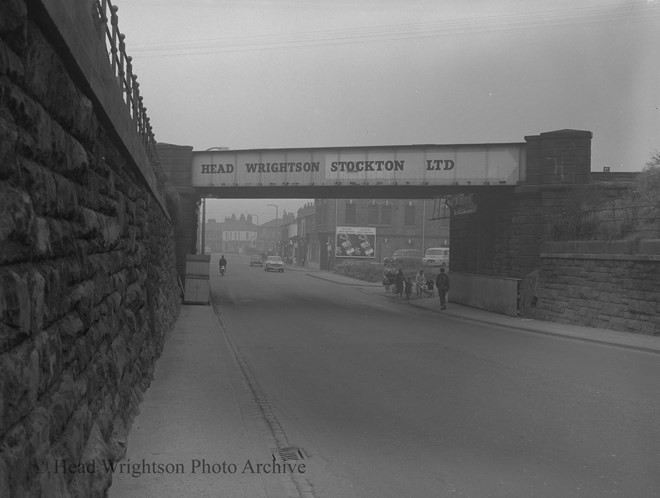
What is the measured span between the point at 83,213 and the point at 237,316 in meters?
17.8

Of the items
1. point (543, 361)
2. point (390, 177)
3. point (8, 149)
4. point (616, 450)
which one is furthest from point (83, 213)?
point (390, 177)

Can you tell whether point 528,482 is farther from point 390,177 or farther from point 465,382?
point 390,177

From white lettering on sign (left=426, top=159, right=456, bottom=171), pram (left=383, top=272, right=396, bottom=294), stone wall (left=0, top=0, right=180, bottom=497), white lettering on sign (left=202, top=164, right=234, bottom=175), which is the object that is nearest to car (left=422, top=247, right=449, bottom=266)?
pram (left=383, top=272, right=396, bottom=294)

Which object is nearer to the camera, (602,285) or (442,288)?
(602,285)

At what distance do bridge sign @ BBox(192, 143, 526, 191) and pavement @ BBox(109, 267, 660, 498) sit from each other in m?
14.5

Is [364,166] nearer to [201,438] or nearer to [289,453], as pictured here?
[201,438]

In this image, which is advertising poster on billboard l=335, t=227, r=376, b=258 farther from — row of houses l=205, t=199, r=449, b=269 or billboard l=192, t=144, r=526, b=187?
billboard l=192, t=144, r=526, b=187

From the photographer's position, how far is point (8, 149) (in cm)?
265

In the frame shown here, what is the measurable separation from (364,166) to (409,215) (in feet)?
148

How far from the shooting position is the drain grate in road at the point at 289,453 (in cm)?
614

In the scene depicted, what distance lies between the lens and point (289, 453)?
20.6 feet

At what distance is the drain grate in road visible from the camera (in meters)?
6.14

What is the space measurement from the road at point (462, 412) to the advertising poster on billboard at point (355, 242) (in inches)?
2096

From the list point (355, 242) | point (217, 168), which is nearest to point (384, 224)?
point (355, 242)
